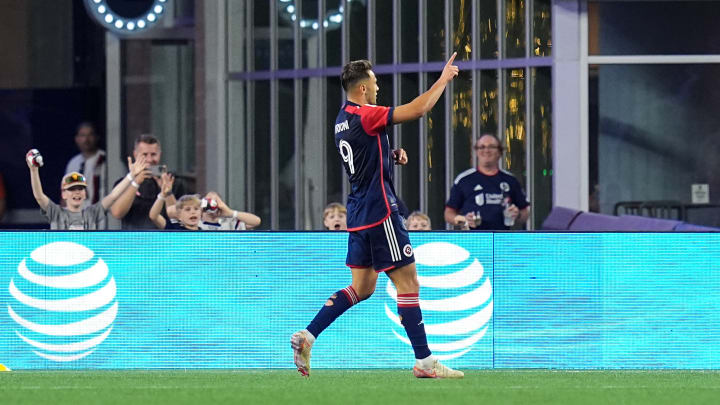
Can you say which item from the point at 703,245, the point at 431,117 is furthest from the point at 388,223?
the point at 431,117

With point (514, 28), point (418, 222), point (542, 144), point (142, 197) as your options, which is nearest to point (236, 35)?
point (514, 28)

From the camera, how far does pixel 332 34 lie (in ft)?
68.2

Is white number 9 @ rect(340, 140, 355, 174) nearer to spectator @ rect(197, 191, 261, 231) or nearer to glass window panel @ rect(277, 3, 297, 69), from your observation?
spectator @ rect(197, 191, 261, 231)

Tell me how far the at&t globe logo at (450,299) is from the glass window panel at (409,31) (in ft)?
28.2

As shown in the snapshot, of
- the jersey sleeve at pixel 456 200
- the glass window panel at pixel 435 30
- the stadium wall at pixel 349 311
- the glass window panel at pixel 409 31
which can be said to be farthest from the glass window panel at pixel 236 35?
the stadium wall at pixel 349 311

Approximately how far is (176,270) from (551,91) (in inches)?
305

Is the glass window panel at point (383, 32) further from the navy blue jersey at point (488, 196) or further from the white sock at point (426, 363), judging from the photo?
the white sock at point (426, 363)

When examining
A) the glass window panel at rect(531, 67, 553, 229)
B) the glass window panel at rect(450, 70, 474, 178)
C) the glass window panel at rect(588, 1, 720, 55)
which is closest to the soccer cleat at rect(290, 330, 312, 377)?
the glass window panel at rect(531, 67, 553, 229)

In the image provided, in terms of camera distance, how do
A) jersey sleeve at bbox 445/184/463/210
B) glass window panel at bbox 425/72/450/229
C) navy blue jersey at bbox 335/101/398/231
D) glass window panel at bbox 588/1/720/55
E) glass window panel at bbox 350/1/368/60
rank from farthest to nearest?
glass window panel at bbox 350/1/368/60
glass window panel at bbox 425/72/450/229
glass window panel at bbox 588/1/720/55
jersey sleeve at bbox 445/184/463/210
navy blue jersey at bbox 335/101/398/231

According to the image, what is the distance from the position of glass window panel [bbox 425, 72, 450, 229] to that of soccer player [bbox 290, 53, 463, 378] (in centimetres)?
944

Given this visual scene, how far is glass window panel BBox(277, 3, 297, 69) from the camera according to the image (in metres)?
21.3

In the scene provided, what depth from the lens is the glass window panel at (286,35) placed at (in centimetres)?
2134

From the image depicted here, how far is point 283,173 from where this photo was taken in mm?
21750

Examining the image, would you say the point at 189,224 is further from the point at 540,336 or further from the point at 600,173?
the point at 600,173
